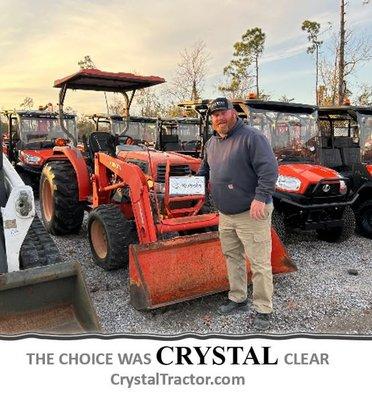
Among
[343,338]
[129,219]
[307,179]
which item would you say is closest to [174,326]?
[129,219]

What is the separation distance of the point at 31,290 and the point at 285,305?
8.20 feet

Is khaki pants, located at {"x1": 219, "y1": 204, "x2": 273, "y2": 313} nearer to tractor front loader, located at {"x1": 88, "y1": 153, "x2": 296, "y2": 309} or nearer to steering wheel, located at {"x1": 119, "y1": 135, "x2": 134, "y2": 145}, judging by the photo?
tractor front loader, located at {"x1": 88, "y1": 153, "x2": 296, "y2": 309}

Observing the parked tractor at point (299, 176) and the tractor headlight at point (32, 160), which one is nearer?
the parked tractor at point (299, 176)

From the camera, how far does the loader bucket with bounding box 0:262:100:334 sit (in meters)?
2.62

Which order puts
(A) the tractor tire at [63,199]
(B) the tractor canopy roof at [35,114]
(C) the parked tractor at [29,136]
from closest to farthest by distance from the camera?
(A) the tractor tire at [63,199], (C) the parked tractor at [29,136], (B) the tractor canopy roof at [35,114]

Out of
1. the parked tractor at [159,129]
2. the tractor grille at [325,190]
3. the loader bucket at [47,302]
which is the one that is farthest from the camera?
the parked tractor at [159,129]

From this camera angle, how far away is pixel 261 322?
3703mm

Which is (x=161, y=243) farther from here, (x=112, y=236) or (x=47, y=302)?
(x=47, y=302)

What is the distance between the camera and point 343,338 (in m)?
1.95

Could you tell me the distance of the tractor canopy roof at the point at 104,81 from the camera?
5.26 metres

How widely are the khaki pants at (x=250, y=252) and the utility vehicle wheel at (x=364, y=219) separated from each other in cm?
353

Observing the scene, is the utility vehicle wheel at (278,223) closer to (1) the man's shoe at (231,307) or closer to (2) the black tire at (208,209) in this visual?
(2) the black tire at (208,209)

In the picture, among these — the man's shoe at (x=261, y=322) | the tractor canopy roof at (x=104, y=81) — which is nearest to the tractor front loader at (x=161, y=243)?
Answer: the man's shoe at (x=261, y=322)
